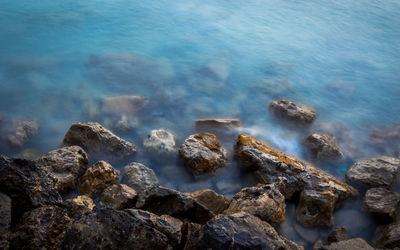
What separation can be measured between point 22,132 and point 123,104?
74.4 inches

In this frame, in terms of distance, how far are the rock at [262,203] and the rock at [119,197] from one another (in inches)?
46.5

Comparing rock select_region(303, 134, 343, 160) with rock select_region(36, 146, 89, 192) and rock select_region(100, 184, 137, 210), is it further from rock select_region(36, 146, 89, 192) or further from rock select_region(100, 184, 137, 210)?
rock select_region(36, 146, 89, 192)

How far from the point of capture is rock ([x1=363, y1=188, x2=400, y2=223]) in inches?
169

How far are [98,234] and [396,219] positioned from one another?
12.7 feet

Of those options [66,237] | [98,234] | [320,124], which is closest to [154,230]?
[98,234]

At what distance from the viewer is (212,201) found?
410 cm

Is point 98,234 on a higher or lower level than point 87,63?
higher

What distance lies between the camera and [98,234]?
8.78 feet

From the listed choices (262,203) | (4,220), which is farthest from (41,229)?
(262,203)

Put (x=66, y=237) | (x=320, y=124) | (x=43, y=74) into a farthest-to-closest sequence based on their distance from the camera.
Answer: (x=43, y=74), (x=320, y=124), (x=66, y=237)

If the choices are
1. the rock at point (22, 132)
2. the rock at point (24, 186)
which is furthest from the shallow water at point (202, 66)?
the rock at point (24, 186)

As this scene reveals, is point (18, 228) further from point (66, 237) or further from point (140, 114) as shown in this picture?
point (140, 114)

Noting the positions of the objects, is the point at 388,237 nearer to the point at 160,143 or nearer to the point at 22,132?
the point at 160,143

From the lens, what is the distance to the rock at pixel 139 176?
443 cm
